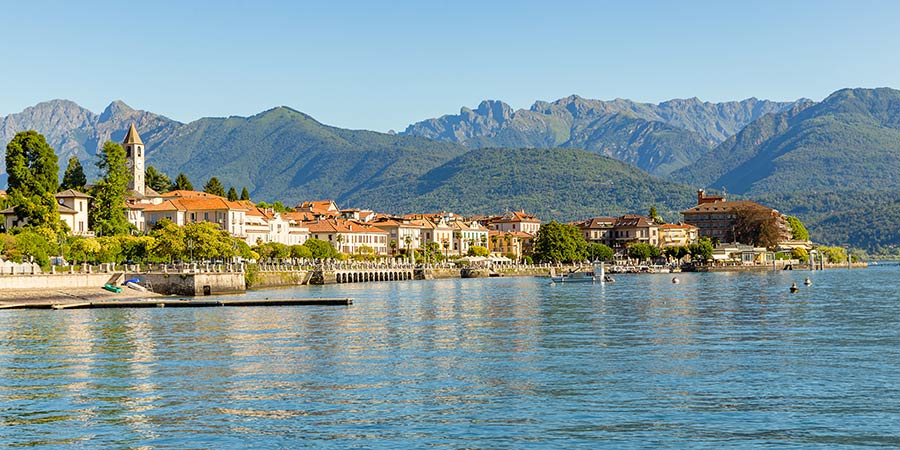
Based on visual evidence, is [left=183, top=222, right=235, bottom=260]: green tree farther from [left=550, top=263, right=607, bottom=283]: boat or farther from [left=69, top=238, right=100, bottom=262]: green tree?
[left=550, top=263, right=607, bottom=283]: boat

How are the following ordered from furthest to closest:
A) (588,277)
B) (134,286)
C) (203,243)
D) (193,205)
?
(588,277)
(193,205)
(203,243)
(134,286)

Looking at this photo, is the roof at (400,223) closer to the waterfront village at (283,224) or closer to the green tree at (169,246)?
the waterfront village at (283,224)

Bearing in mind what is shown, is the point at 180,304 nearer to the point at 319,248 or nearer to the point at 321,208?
the point at 319,248

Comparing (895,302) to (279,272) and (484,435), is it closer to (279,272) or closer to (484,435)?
(484,435)

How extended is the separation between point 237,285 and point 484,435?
245 feet

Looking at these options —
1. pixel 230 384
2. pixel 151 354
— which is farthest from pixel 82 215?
pixel 230 384

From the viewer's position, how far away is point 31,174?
325 feet

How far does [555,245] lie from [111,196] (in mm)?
84024

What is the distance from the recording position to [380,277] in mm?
143000

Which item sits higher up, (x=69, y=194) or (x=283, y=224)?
(x=69, y=194)

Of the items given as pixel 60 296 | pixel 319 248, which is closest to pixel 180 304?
pixel 60 296

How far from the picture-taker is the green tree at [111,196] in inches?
4274

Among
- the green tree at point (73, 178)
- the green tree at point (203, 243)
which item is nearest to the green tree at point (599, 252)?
the green tree at point (73, 178)

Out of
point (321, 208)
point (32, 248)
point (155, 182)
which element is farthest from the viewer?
point (321, 208)
